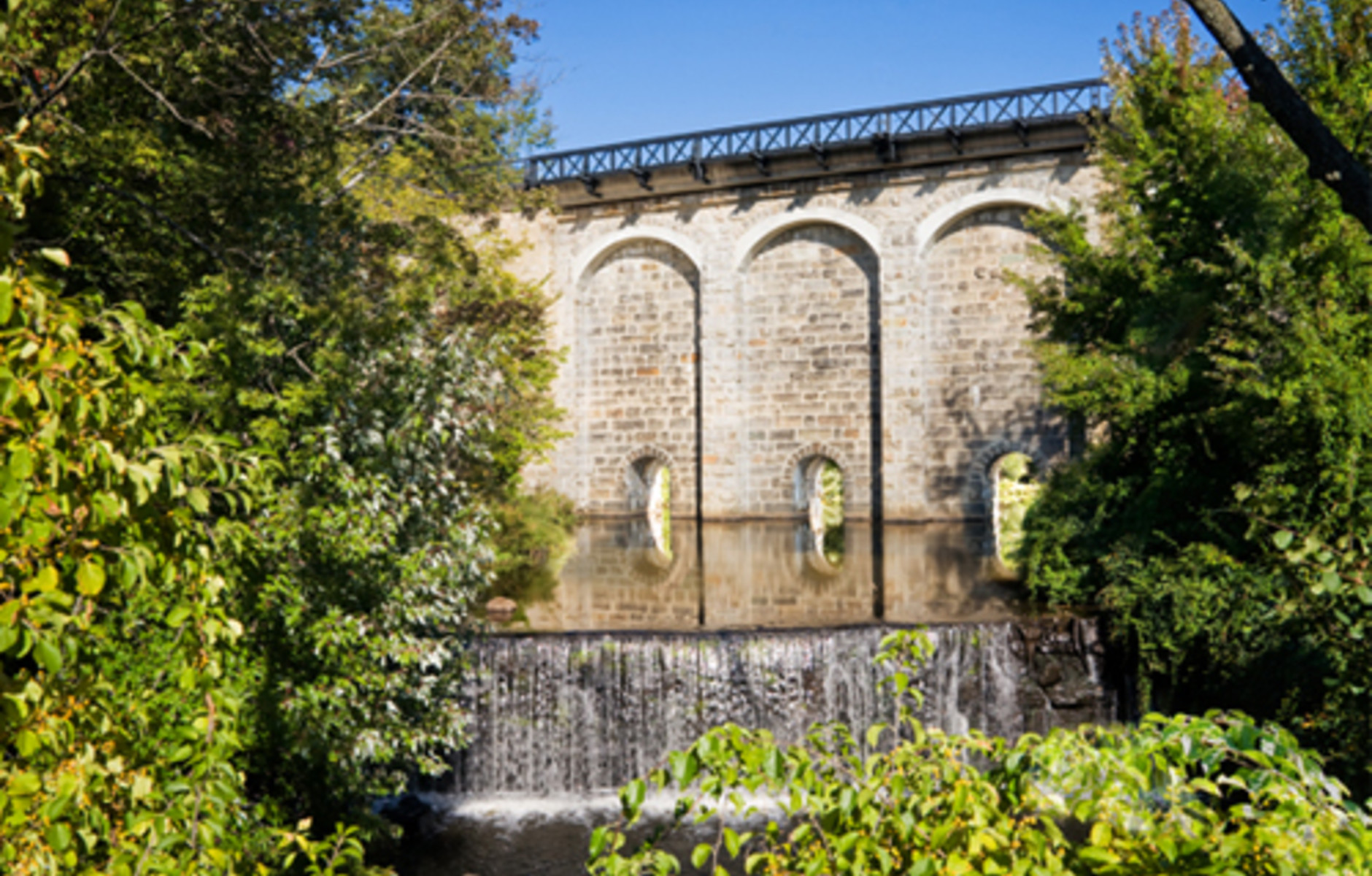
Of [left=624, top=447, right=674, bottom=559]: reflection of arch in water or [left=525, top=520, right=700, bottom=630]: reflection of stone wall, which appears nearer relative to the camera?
[left=525, top=520, right=700, bottom=630]: reflection of stone wall

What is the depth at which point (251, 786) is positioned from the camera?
19.0 ft

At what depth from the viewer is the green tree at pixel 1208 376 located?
289 inches

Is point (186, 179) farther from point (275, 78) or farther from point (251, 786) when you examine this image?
point (251, 786)

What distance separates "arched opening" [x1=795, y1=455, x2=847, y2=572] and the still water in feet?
0.32

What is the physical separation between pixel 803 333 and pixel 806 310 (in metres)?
0.40

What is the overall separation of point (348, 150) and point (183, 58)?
15.9ft

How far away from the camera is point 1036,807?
193 centimetres

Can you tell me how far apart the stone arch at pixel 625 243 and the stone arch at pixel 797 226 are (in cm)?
79

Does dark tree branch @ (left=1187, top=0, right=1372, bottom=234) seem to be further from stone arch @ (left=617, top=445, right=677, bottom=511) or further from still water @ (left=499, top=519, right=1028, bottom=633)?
stone arch @ (left=617, top=445, right=677, bottom=511)

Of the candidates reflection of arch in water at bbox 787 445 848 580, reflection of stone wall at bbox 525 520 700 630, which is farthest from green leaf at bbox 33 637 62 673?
reflection of arch in water at bbox 787 445 848 580

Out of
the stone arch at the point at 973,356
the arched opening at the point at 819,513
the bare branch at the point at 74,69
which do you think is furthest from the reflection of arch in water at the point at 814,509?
the bare branch at the point at 74,69

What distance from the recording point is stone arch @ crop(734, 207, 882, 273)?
1819 cm

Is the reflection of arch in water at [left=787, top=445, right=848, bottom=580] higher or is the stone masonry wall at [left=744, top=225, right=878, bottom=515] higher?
the stone masonry wall at [left=744, top=225, right=878, bottom=515]

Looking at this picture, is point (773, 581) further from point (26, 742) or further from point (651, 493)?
point (26, 742)
